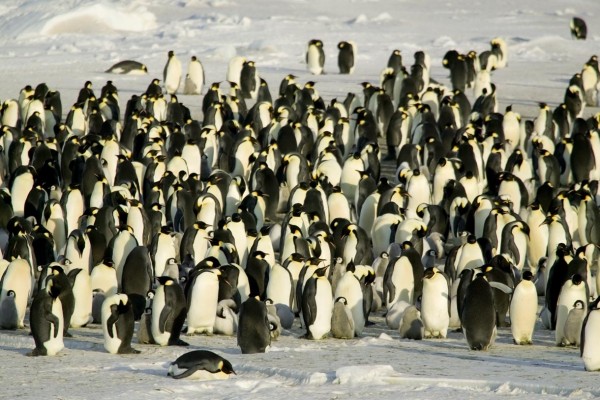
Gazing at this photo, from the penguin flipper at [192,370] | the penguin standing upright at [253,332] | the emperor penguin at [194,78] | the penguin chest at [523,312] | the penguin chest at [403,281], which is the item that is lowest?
the penguin flipper at [192,370]

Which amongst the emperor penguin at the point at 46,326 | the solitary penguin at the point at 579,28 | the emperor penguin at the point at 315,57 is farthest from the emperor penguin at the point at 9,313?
the solitary penguin at the point at 579,28

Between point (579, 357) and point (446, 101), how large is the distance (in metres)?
11.4

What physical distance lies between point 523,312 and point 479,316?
59 centimetres

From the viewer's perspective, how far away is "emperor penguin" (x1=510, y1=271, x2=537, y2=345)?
10625 mm

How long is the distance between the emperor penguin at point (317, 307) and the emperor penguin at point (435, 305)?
87 centimetres

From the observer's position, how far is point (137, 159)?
18.7 meters

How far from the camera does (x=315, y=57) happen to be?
87.6ft

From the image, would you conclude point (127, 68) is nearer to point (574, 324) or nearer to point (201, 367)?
point (574, 324)

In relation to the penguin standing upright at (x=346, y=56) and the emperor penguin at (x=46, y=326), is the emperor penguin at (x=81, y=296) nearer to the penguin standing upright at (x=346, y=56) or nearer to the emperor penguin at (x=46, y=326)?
the emperor penguin at (x=46, y=326)

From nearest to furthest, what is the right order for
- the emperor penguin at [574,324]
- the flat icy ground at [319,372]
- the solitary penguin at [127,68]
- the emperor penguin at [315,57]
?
1. the flat icy ground at [319,372]
2. the emperor penguin at [574,324]
3. the emperor penguin at [315,57]
4. the solitary penguin at [127,68]

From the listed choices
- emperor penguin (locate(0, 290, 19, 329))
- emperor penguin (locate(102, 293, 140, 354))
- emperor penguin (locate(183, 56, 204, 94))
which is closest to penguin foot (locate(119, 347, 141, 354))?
emperor penguin (locate(102, 293, 140, 354))

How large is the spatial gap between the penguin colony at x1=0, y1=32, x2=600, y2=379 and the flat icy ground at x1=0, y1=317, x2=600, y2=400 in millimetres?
242

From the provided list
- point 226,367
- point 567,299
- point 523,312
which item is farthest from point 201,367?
point 567,299

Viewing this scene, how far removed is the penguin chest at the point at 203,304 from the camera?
11.1m
